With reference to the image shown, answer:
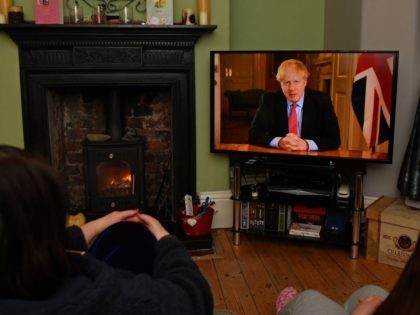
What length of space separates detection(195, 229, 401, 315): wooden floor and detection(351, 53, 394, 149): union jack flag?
71 centimetres

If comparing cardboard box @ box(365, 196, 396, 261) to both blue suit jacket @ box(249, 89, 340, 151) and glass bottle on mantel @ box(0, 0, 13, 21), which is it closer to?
blue suit jacket @ box(249, 89, 340, 151)

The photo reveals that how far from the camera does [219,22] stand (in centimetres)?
318

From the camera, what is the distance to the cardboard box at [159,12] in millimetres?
3010

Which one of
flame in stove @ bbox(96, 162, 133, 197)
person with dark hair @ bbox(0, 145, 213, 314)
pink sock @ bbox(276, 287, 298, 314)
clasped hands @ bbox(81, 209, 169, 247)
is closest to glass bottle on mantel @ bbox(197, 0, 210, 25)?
flame in stove @ bbox(96, 162, 133, 197)

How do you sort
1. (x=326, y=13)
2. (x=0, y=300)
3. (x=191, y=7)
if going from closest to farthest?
(x=0, y=300) → (x=191, y=7) → (x=326, y=13)

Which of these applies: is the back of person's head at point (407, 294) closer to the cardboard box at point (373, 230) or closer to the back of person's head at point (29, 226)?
the back of person's head at point (29, 226)

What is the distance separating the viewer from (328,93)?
286cm

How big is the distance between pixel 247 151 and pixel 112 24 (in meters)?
1.15

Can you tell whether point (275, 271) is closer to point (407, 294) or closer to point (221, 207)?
point (221, 207)

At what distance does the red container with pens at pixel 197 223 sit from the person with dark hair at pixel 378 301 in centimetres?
92

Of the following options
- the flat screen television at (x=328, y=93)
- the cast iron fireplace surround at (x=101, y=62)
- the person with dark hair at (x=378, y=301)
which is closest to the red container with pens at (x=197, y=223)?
the flat screen television at (x=328, y=93)

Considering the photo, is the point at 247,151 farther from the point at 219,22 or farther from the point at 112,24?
the point at 112,24

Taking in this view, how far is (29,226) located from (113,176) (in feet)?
8.89

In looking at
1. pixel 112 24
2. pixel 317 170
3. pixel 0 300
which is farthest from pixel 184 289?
pixel 112 24
